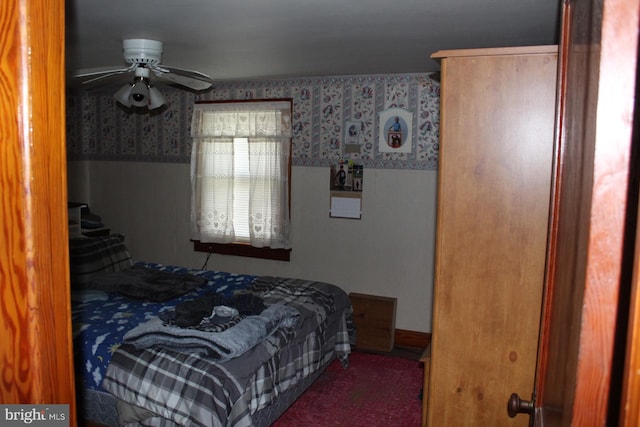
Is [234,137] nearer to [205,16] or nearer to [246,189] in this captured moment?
[246,189]

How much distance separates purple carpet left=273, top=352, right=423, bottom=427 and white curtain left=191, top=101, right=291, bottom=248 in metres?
1.48

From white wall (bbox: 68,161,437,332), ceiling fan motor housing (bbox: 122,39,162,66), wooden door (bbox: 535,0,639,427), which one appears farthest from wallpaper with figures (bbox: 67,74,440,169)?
wooden door (bbox: 535,0,639,427)

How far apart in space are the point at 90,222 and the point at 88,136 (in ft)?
3.58

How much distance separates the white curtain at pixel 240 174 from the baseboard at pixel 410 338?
138cm

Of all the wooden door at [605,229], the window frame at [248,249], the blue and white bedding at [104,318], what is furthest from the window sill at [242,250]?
the wooden door at [605,229]

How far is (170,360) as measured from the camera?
269cm

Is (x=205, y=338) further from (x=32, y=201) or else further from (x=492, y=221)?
(x=32, y=201)

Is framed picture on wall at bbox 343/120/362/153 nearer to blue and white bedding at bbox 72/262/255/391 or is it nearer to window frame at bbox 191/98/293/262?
window frame at bbox 191/98/293/262

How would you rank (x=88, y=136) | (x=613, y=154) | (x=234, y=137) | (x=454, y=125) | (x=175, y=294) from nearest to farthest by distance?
(x=613, y=154) < (x=454, y=125) < (x=175, y=294) < (x=234, y=137) < (x=88, y=136)

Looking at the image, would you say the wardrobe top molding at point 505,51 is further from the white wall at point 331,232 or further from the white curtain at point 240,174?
the white curtain at point 240,174

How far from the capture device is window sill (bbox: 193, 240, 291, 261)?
16.8ft

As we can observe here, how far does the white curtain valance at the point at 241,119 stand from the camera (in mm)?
4977

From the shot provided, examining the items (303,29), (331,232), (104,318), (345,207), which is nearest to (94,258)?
(104,318)

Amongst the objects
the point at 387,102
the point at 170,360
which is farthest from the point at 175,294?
the point at 387,102
